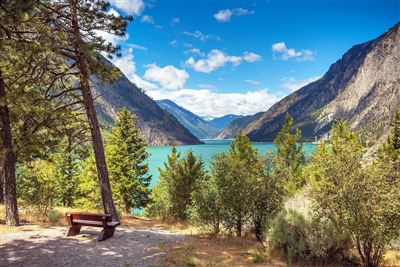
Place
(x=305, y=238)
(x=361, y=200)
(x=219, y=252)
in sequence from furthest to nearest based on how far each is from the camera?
1. (x=219, y=252)
2. (x=305, y=238)
3. (x=361, y=200)

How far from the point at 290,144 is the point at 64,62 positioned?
28082 mm

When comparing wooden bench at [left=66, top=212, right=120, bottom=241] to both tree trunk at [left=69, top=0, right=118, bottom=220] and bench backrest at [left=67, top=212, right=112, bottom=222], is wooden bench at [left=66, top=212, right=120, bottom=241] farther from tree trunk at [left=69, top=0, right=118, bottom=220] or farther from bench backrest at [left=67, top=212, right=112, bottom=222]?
tree trunk at [left=69, top=0, right=118, bottom=220]

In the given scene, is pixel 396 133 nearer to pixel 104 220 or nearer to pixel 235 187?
pixel 235 187

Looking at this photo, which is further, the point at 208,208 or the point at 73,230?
the point at 208,208

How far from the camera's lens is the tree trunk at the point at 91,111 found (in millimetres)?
12000

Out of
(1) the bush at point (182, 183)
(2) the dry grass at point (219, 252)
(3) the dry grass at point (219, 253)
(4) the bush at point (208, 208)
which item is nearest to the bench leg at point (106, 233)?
(2) the dry grass at point (219, 252)

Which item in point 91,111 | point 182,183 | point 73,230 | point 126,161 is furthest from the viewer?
point 126,161

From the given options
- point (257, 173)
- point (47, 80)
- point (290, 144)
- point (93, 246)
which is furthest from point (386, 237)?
point (290, 144)

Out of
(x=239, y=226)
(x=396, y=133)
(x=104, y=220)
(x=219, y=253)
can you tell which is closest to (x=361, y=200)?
(x=219, y=253)

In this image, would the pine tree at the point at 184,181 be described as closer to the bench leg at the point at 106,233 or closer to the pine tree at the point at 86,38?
the pine tree at the point at 86,38

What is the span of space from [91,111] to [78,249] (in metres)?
6.08

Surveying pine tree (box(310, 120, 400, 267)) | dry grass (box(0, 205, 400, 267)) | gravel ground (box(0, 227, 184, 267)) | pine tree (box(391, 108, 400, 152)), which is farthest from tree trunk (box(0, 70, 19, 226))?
pine tree (box(391, 108, 400, 152))

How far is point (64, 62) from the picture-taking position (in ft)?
40.5

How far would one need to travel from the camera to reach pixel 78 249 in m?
9.18
